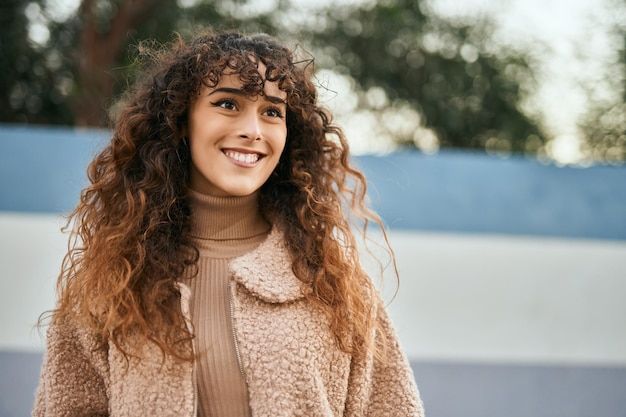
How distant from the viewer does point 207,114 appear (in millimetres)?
1707

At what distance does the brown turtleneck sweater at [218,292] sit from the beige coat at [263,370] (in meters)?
0.04

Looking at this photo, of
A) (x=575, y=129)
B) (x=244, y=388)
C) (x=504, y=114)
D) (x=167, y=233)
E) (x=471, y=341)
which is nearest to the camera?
(x=244, y=388)

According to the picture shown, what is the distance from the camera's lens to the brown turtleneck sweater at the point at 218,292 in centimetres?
163

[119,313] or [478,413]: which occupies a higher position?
[119,313]

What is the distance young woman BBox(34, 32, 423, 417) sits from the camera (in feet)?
5.35

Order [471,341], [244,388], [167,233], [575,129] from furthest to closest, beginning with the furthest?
[575,129], [471,341], [167,233], [244,388]

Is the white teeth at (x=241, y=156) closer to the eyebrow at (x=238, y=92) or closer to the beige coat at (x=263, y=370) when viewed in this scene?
the eyebrow at (x=238, y=92)

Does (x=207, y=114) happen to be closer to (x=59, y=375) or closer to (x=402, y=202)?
(x=59, y=375)

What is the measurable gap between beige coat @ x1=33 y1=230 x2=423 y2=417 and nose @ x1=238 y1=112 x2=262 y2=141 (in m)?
0.31

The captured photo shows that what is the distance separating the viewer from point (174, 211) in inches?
70.7

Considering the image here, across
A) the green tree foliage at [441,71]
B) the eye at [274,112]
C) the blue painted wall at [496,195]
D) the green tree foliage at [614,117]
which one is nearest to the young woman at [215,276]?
the eye at [274,112]

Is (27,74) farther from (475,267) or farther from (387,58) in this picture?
(475,267)

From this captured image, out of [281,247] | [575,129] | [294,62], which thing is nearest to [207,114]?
[294,62]

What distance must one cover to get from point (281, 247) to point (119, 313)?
1.46ft
